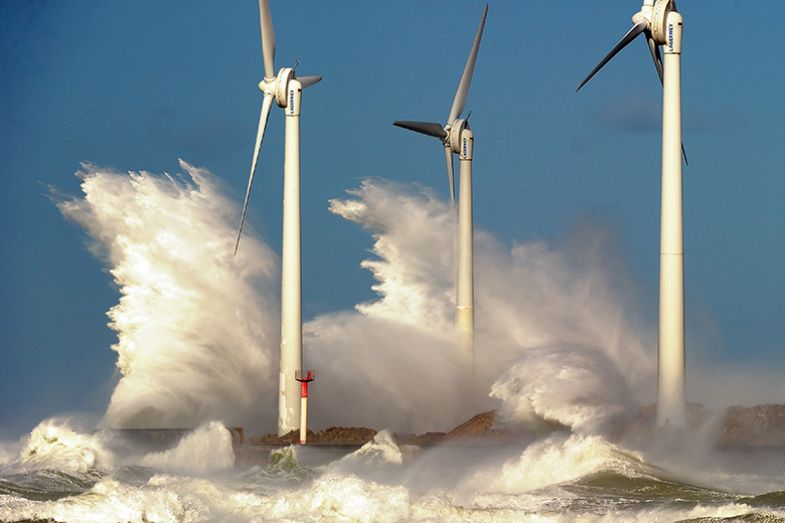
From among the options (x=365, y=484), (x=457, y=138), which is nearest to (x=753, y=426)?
(x=457, y=138)

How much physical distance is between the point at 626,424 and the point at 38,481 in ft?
66.4

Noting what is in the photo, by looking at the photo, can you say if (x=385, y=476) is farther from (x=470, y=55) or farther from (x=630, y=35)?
(x=470, y=55)

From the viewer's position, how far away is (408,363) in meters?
81.9

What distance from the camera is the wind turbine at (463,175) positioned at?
75750mm

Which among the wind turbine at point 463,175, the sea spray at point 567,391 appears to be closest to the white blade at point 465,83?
the wind turbine at point 463,175

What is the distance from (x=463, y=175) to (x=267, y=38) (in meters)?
12.1

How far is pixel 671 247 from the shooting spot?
2228 inches

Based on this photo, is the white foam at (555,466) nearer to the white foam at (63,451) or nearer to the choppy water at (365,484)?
the choppy water at (365,484)

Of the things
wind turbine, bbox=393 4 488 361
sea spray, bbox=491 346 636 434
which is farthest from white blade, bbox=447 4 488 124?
sea spray, bbox=491 346 636 434

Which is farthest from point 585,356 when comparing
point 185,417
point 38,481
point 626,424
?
point 38,481

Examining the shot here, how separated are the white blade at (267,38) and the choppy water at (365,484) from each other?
1425cm

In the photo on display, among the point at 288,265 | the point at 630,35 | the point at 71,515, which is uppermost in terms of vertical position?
the point at 630,35

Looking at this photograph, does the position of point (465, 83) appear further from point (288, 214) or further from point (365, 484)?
point (365, 484)

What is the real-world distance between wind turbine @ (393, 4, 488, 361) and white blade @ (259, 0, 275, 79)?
26.5ft
